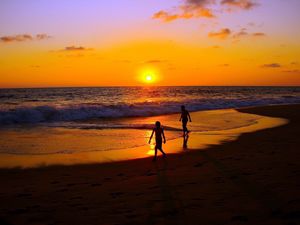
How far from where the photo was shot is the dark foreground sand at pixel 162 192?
19.0ft

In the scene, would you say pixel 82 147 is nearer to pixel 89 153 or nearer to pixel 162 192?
pixel 89 153

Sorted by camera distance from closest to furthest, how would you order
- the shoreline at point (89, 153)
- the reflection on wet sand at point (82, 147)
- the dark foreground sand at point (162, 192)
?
the dark foreground sand at point (162, 192) → the shoreline at point (89, 153) → the reflection on wet sand at point (82, 147)

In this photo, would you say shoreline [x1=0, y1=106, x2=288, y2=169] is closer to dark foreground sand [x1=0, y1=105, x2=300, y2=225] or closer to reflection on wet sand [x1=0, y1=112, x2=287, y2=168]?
reflection on wet sand [x1=0, y1=112, x2=287, y2=168]

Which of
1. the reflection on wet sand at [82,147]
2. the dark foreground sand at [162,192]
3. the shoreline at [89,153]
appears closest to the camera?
the dark foreground sand at [162,192]

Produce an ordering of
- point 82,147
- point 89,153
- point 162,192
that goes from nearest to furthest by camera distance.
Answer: point 162,192 → point 89,153 → point 82,147

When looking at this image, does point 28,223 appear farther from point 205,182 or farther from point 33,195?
point 205,182

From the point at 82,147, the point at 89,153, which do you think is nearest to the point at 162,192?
the point at 89,153

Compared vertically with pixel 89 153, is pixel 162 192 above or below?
above

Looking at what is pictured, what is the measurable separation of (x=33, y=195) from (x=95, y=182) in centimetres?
163

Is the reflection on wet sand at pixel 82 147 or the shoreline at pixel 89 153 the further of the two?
the reflection on wet sand at pixel 82 147

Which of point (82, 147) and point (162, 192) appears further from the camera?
point (82, 147)

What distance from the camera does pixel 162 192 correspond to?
7.32 metres

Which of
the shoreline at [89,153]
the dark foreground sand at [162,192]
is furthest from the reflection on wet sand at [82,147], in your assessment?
the dark foreground sand at [162,192]

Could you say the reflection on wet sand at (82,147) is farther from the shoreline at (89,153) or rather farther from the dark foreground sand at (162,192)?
the dark foreground sand at (162,192)
